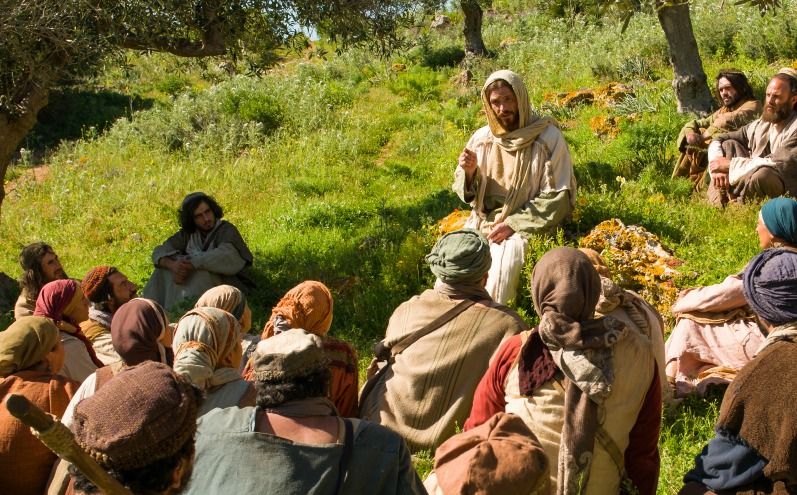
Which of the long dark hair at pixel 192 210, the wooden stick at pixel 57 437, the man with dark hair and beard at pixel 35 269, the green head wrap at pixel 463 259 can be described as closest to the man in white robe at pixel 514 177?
the green head wrap at pixel 463 259

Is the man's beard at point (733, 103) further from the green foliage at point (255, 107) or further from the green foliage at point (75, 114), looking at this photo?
the green foliage at point (75, 114)

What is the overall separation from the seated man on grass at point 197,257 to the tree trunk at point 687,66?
5.37 meters

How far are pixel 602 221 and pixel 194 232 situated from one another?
381 centimetres

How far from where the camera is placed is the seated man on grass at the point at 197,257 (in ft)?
24.2

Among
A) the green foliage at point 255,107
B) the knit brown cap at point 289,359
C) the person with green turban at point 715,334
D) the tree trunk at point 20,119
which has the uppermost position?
the tree trunk at point 20,119

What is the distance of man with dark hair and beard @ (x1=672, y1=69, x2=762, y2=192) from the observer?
7629 millimetres

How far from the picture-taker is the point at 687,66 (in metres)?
9.12

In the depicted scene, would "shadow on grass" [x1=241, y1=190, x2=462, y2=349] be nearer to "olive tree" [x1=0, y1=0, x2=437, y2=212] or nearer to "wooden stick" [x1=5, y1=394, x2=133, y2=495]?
"olive tree" [x1=0, y1=0, x2=437, y2=212]

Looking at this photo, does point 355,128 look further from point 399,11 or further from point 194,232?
point 194,232

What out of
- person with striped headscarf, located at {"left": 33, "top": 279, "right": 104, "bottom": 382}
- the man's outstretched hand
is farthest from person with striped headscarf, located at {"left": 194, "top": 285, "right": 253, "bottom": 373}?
the man's outstretched hand

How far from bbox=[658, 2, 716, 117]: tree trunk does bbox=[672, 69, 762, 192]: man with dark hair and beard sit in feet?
4.09

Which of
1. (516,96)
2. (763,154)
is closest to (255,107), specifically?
(516,96)

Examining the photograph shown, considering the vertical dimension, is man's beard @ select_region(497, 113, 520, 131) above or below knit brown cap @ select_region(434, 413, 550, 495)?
above

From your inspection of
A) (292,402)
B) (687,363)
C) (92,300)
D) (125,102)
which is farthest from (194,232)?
(125,102)
